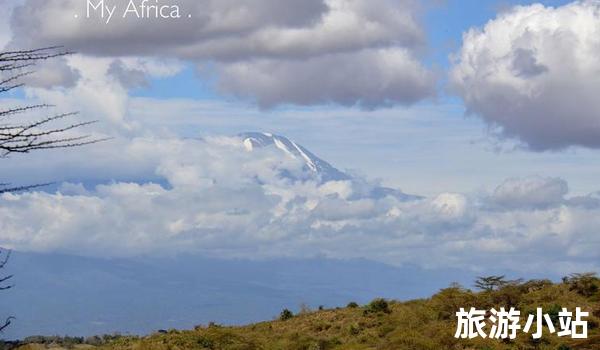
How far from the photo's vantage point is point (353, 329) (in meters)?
41.3

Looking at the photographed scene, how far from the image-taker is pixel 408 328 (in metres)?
37.8

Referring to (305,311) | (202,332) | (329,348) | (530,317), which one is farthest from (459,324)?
(305,311)

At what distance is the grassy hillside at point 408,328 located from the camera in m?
34.1

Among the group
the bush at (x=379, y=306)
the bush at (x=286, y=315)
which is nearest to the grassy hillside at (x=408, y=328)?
the bush at (x=379, y=306)

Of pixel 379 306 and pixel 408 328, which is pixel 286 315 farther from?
pixel 408 328

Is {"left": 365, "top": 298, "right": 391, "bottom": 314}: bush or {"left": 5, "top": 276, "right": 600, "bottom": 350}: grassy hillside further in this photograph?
{"left": 365, "top": 298, "right": 391, "bottom": 314}: bush

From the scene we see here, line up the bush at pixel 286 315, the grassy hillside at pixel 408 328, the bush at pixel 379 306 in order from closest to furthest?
the grassy hillside at pixel 408 328, the bush at pixel 379 306, the bush at pixel 286 315

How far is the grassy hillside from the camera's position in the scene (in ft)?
112

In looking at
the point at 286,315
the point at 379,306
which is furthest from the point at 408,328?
the point at 286,315

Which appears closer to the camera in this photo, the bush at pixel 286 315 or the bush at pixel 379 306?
the bush at pixel 379 306

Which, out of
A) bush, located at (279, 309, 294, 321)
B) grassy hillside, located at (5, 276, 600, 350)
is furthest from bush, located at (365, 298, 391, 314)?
bush, located at (279, 309, 294, 321)

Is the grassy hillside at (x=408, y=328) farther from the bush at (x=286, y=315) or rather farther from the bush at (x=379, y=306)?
the bush at (x=286, y=315)

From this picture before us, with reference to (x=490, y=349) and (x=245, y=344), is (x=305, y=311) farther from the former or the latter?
(x=490, y=349)

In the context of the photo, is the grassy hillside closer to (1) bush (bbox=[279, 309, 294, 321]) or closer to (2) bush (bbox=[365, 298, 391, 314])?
(2) bush (bbox=[365, 298, 391, 314])
